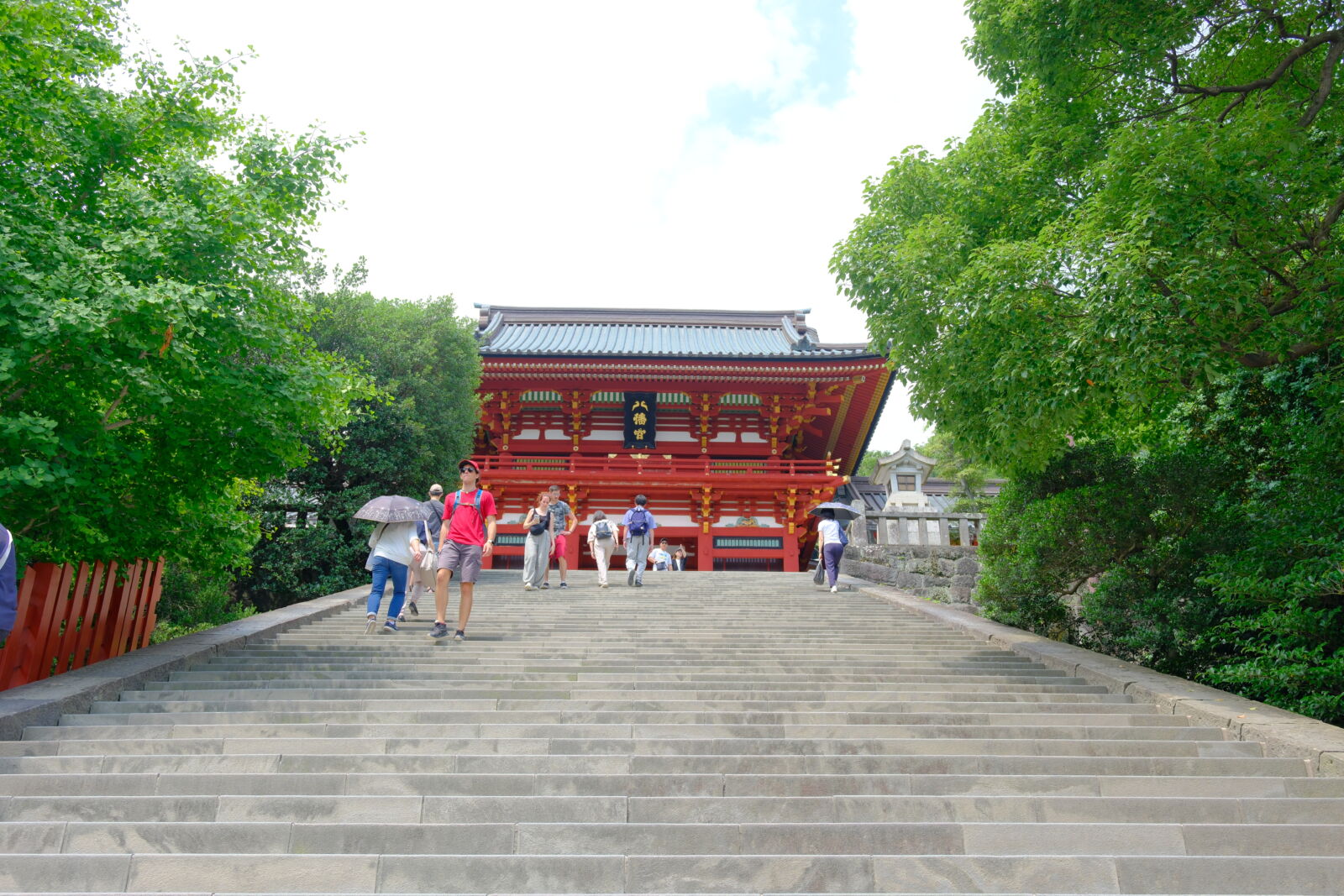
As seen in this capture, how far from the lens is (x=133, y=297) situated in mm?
4645

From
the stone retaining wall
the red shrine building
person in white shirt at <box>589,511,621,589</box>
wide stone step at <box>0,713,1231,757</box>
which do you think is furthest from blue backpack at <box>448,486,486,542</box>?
the red shrine building

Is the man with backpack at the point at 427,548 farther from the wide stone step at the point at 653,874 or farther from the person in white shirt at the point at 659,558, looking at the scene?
the person in white shirt at the point at 659,558

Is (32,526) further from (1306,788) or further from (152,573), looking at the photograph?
(1306,788)

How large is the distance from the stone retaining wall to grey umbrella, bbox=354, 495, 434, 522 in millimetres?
6885

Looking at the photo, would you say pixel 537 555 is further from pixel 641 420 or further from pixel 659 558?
pixel 641 420

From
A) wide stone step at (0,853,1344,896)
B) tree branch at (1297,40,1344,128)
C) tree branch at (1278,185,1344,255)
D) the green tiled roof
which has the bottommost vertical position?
wide stone step at (0,853,1344,896)

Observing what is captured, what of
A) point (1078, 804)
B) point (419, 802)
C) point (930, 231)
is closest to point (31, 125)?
point (419, 802)

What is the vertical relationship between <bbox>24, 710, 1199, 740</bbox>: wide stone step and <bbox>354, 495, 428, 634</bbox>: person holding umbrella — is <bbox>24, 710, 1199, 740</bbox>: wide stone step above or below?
below

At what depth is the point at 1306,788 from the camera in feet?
13.1

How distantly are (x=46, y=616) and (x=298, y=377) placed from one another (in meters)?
2.27

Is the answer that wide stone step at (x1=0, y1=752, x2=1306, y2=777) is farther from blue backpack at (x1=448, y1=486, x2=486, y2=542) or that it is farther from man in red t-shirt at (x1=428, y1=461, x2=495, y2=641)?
blue backpack at (x1=448, y1=486, x2=486, y2=542)

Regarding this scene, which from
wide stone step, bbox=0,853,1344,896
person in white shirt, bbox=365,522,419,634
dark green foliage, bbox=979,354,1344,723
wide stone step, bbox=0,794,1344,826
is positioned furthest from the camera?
person in white shirt, bbox=365,522,419,634

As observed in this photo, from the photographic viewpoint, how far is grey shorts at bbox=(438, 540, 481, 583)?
6.77 m

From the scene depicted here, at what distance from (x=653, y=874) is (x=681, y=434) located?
17.3m
